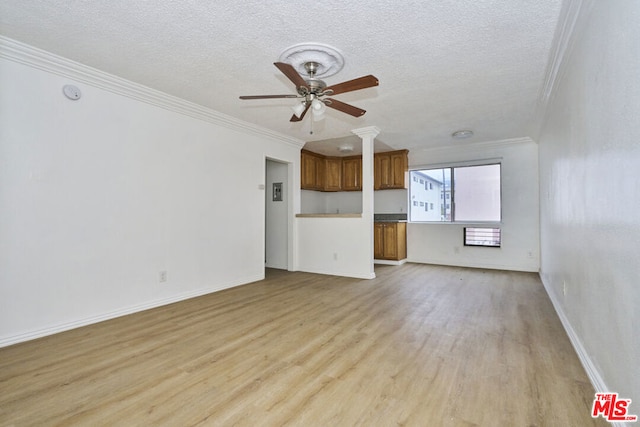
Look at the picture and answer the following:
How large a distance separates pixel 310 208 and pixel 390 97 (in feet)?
12.6

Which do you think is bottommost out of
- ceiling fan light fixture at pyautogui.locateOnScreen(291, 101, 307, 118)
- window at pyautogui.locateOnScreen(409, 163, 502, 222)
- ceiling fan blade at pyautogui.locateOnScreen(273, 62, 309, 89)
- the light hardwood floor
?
the light hardwood floor

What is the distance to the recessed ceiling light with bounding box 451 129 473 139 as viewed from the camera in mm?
4882

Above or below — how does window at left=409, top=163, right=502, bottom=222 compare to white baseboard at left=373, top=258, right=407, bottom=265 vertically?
above

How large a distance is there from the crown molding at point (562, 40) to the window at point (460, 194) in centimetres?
254

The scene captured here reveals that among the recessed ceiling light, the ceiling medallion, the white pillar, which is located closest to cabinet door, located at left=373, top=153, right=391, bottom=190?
the recessed ceiling light

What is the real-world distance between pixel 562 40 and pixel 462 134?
2.84 metres

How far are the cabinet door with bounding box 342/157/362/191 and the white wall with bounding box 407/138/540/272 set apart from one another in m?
1.70

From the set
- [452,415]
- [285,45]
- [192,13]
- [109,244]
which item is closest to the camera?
[452,415]

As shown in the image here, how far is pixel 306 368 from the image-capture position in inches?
80.4

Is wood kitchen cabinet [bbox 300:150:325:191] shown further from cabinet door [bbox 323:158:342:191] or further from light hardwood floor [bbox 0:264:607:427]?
light hardwood floor [bbox 0:264:607:427]

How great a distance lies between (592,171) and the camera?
A: 5.91 feet

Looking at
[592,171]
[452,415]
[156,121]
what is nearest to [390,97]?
[592,171]

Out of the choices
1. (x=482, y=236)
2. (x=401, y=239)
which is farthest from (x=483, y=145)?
(x=401, y=239)

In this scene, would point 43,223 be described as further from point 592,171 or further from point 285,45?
point 592,171
